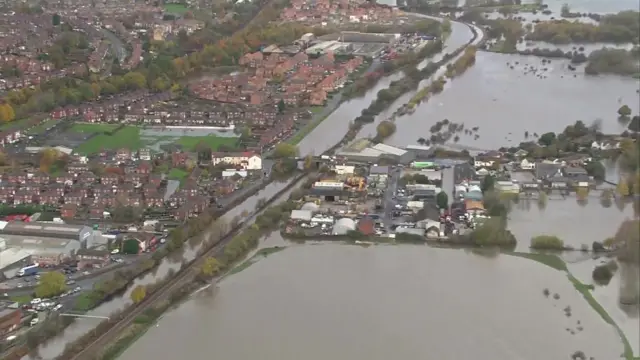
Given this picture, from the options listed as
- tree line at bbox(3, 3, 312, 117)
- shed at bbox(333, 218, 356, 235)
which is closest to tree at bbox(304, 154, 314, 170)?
shed at bbox(333, 218, 356, 235)

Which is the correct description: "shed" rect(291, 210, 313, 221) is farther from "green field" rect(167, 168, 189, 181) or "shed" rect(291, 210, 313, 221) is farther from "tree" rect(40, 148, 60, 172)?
"tree" rect(40, 148, 60, 172)

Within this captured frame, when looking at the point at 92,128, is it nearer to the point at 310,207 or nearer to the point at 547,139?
the point at 310,207

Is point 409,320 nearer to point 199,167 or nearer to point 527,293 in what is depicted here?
point 527,293

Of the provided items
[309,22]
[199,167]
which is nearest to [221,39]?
[309,22]

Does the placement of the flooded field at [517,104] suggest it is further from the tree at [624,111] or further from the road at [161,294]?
the road at [161,294]

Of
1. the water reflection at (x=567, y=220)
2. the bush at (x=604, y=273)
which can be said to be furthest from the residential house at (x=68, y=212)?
the bush at (x=604, y=273)

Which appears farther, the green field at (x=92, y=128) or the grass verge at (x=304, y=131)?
the green field at (x=92, y=128)
